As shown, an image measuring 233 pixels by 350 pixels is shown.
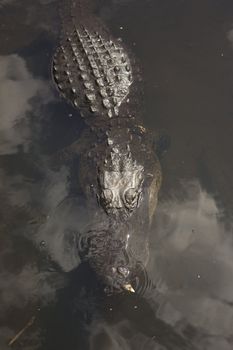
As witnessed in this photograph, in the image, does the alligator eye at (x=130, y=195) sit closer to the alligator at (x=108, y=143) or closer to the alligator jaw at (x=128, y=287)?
the alligator at (x=108, y=143)

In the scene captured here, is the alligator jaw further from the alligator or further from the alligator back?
the alligator back

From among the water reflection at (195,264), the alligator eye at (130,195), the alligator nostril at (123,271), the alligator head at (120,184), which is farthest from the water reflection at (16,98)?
the alligator nostril at (123,271)

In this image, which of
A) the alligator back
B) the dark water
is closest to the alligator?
the alligator back

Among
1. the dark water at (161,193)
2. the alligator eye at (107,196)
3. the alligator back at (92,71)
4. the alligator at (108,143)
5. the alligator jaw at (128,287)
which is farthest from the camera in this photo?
the alligator back at (92,71)

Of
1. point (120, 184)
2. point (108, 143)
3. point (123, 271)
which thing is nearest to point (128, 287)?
point (123, 271)

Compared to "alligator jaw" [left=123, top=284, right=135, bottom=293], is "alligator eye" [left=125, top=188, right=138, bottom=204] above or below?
above

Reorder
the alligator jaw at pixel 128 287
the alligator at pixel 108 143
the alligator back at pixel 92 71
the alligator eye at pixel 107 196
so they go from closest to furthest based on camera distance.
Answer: the alligator jaw at pixel 128 287, the alligator at pixel 108 143, the alligator eye at pixel 107 196, the alligator back at pixel 92 71

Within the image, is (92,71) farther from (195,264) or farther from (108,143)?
(195,264)

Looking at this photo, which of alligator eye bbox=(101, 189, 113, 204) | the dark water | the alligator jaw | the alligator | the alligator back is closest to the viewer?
the alligator jaw
